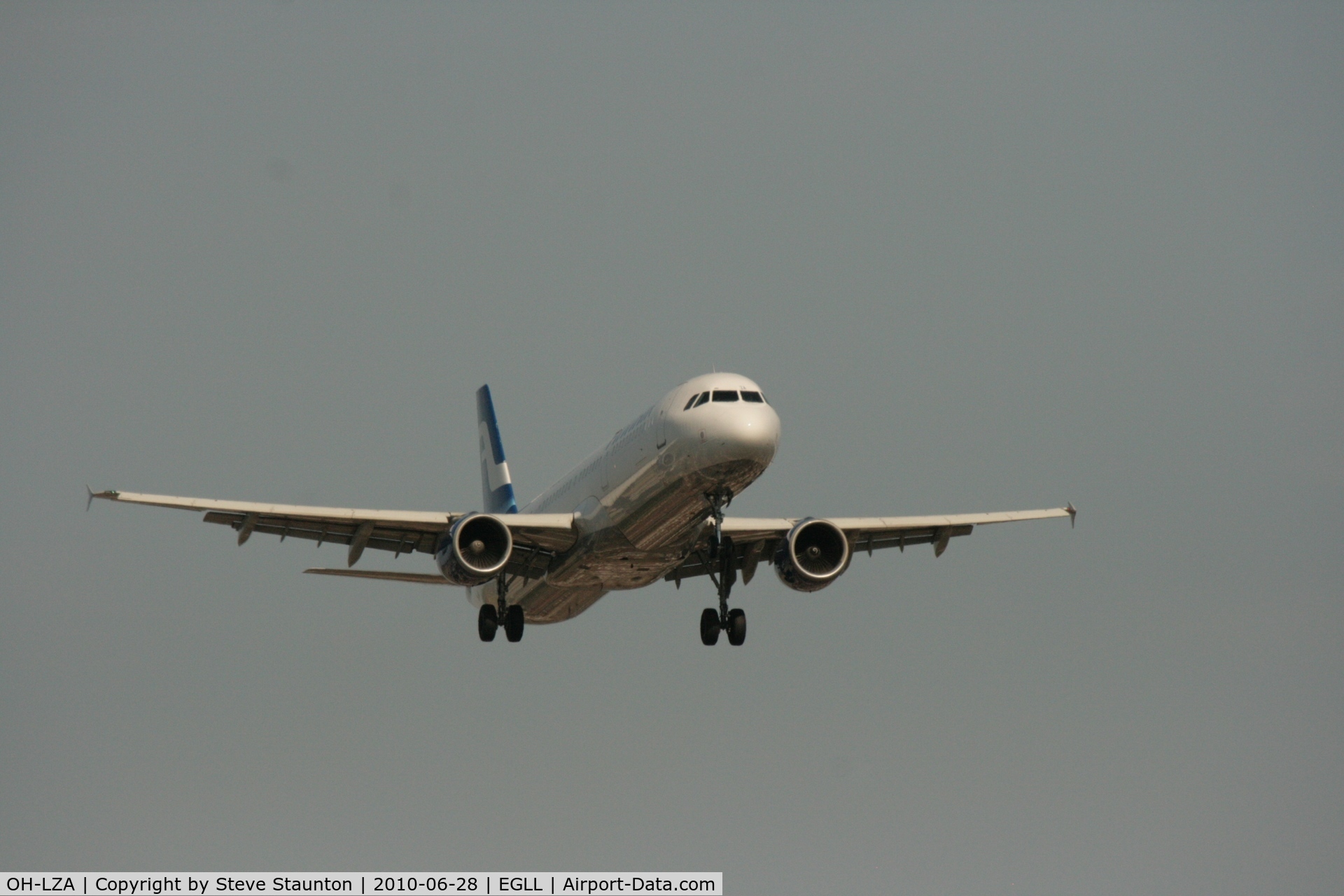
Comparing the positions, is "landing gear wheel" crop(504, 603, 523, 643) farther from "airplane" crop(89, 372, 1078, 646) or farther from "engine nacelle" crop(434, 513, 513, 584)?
"engine nacelle" crop(434, 513, 513, 584)

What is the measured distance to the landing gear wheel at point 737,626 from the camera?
43.4m

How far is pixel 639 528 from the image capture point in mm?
40031

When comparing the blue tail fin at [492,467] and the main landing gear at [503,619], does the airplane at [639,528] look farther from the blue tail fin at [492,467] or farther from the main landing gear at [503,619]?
the blue tail fin at [492,467]

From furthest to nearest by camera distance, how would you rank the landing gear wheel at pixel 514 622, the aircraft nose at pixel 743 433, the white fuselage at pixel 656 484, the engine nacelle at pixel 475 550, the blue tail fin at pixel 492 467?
the blue tail fin at pixel 492 467
the landing gear wheel at pixel 514 622
the engine nacelle at pixel 475 550
the white fuselage at pixel 656 484
the aircraft nose at pixel 743 433

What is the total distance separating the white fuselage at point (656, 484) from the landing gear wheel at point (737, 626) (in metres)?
2.08

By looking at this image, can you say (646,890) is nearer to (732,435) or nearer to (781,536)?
(781,536)

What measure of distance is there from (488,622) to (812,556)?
8852 millimetres

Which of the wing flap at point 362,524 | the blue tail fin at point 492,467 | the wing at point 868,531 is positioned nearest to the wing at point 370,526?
the wing flap at point 362,524

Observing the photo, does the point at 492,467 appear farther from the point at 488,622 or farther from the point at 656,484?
the point at 656,484

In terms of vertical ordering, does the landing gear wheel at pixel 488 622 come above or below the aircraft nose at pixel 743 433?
below

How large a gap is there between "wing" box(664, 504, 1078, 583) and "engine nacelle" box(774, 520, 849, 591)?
0.49 meters

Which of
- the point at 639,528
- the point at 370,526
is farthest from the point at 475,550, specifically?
the point at 639,528

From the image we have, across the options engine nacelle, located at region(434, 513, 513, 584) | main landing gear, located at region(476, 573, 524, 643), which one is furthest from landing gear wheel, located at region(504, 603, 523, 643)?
engine nacelle, located at region(434, 513, 513, 584)

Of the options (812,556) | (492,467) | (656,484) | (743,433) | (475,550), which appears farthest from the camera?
(492,467)
